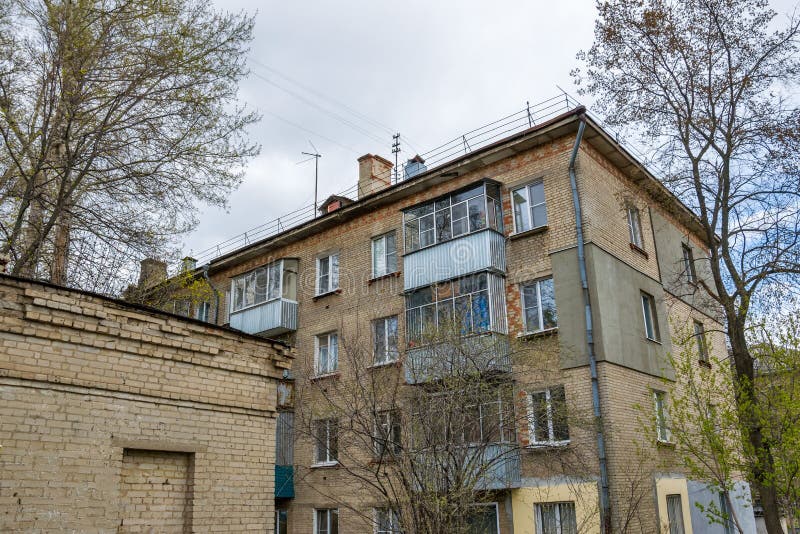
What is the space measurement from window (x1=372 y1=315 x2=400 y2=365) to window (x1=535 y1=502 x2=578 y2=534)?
529cm

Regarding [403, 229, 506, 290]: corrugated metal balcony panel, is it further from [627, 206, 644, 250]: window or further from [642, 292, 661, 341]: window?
[642, 292, 661, 341]: window

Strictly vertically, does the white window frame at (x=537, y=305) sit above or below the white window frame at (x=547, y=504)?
above

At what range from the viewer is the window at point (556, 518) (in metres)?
12.9

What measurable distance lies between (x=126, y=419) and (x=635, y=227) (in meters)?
13.8

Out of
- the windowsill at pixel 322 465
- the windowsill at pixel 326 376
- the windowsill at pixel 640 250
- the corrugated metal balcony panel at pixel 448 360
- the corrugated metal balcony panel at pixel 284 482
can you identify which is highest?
the windowsill at pixel 640 250

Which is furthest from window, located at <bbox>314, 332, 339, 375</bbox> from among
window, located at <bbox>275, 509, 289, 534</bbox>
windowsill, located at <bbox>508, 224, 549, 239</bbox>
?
windowsill, located at <bbox>508, 224, 549, 239</bbox>

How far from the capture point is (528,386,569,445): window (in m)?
13.1

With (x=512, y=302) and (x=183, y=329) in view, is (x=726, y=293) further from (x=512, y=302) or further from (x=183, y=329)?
(x=183, y=329)

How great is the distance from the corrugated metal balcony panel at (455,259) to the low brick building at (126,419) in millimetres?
7963

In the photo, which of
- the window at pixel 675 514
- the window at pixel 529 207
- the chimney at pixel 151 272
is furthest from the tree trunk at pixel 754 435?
the chimney at pixel 151 272

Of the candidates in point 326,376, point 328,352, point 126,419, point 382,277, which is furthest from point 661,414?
point 126,419

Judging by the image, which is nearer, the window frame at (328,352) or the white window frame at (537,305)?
the white window frame at (537,305)

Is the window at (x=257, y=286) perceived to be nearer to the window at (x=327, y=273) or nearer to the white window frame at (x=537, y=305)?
the window at (x=327, y=273)

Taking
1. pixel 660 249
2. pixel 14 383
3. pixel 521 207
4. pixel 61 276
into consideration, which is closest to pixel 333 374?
pixel 521 207
